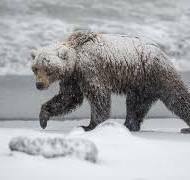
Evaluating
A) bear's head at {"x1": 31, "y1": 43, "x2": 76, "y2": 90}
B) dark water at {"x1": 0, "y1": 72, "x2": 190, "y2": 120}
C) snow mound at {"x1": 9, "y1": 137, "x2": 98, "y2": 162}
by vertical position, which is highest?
snow mound at {"x1": 9, "y1": 137, "x2": 98, "y2": 162}

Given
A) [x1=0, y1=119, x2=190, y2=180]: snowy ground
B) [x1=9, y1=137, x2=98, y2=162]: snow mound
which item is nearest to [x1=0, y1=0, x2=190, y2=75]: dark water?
[x1=0, y1=119, x2=190, y2=180]: snowy ground

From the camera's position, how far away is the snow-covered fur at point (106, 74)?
Answer: 7.07m

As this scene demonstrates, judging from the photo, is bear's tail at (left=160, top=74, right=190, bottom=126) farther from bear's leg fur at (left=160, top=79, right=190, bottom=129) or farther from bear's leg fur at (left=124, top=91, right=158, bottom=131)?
bear's leg fur at (left=124, top=91, right=158, bottom=131)

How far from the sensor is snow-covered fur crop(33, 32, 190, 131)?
7066 millimetres

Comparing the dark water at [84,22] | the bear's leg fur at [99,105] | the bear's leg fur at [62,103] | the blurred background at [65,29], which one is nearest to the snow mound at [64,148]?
the bear's leg fur at [99,105]

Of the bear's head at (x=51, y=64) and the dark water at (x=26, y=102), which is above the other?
the bear's head at (x=51, y=64)

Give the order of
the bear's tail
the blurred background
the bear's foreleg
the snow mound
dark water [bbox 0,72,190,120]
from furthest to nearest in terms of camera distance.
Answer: the blurred background < dark water [bbox 0,72,190,120] < the bear's foreleg < the bear's tail < the snow mound

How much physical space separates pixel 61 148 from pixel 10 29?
778 centimetres

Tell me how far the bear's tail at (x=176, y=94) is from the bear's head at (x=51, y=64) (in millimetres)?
1085

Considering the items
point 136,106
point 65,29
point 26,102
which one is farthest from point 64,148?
point 65,29

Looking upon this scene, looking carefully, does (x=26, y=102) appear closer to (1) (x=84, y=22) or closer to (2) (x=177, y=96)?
(1) (x=84, y=22)

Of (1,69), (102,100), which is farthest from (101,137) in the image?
(1,69)

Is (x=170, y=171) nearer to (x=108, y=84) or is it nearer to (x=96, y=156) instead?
(x=96, y=156)

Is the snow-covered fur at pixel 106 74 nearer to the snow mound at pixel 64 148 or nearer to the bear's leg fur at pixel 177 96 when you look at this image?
the bear's leg fur at pixel 177 96
